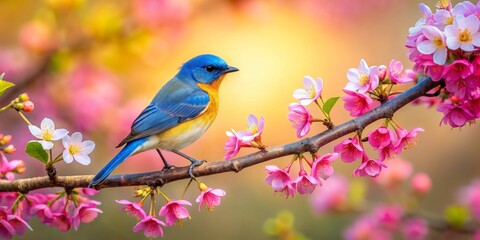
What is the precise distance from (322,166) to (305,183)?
0.06 m

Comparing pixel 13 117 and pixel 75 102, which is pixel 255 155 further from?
pixel 13 117

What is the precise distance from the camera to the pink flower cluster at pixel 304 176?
1864mm

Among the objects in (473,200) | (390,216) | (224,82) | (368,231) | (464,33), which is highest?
(464,33)

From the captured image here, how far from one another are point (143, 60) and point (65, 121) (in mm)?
517

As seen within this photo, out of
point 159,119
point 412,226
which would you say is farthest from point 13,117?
point 412,226

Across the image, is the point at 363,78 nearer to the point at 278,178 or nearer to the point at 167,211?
the point at 278,178

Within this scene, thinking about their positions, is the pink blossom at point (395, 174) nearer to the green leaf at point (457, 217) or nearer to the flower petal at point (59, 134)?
the green leaf at point (457, 217)

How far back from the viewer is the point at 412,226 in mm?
3242

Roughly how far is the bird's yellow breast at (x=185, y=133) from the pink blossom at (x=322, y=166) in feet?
2.63

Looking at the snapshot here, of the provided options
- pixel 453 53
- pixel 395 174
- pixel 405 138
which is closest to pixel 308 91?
pixel 405 138

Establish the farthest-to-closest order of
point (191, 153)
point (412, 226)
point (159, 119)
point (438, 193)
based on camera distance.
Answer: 1. point (438, 193)
2. point (191, 153)
3. point (412, 226)
4. point (159, 119)

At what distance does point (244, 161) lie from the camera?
1830 mm

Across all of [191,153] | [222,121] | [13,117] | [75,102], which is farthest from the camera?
[222,121]

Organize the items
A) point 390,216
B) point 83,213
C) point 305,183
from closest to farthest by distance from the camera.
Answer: point 305,183, point 83,213, point 390,216
